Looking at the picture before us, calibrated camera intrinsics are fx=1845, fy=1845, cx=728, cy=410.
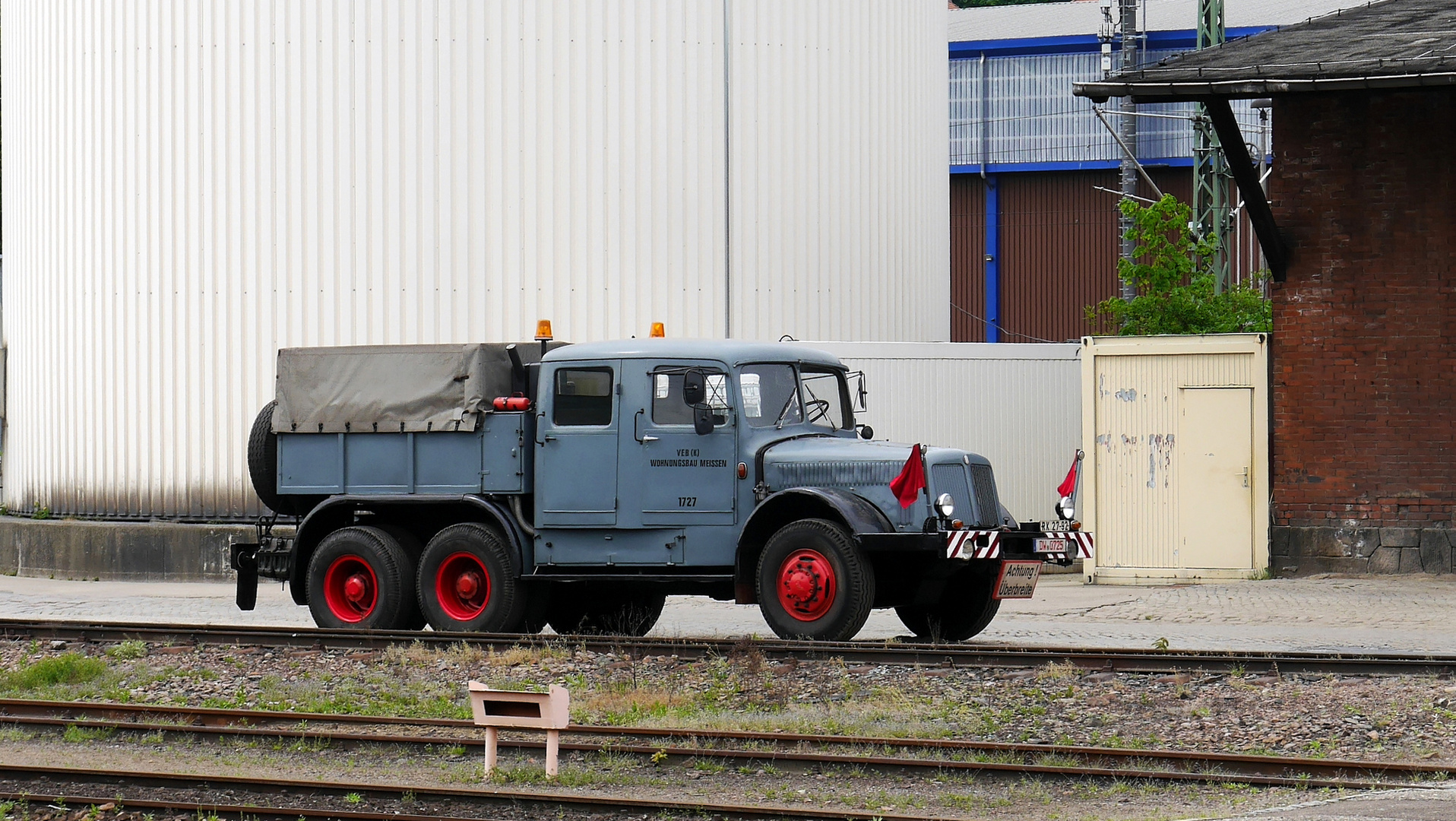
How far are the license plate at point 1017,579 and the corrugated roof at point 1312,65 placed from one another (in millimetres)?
6437

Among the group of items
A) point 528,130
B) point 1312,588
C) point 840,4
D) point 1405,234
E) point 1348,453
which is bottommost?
point 1312,588

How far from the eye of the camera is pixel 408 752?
10.5 metres

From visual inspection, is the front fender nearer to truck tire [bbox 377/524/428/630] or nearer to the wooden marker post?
truck tire [bbox 377/524/428/630]

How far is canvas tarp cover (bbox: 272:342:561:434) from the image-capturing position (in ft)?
50.2

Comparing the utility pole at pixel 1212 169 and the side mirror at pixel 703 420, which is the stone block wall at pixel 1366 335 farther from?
the side mirror at pixel 703 420

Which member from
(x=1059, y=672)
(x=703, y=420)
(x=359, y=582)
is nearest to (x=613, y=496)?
(x=703, y=420)

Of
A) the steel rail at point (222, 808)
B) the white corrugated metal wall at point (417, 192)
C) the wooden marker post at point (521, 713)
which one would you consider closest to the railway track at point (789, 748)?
the wooden marker post at point (521, 713)

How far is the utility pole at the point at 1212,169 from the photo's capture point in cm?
2916

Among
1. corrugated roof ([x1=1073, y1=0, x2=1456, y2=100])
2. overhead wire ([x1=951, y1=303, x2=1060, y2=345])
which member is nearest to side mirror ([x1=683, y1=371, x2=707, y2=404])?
corrugated roof ([x1=1073, y1=0, x2=1456, y2=100])

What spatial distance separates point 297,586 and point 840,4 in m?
13.0

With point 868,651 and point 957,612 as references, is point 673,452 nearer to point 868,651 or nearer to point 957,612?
point 868,651

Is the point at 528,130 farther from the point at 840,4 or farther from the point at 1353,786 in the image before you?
the point at 1353,786

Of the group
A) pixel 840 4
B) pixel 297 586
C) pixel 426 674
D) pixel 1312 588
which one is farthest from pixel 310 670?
pixel 840 4

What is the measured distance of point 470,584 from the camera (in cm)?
1544
